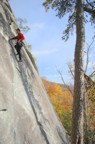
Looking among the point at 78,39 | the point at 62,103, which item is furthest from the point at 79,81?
the point at 62,103

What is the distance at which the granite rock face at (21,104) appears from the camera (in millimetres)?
13258

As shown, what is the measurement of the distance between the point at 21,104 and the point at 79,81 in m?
5.61

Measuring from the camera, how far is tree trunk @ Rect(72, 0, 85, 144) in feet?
59.9

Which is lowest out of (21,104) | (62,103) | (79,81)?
(62,103)

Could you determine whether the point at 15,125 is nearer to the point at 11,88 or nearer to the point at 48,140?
the point at 11,88

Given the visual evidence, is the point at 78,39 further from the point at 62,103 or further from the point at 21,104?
the point at 62,103

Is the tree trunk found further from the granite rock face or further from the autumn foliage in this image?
the autumn foliage

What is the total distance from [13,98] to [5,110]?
1.01 m

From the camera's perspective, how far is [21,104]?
14.4 m

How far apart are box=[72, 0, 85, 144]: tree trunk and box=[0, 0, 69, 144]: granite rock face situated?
2.46 feet

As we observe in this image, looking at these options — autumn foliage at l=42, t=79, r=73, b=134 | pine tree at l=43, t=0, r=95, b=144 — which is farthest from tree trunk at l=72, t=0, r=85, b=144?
autumn foliage at l=42, t=79, r=73, b=134

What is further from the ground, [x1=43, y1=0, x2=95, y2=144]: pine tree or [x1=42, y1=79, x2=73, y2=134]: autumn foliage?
[x1=43, y1=0, x2=95, y2=144]: pine tree

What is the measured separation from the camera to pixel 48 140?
15602 mm

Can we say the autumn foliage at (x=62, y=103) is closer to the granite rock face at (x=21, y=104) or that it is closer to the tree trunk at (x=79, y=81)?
the tree trunk at (x=79, y=81)
